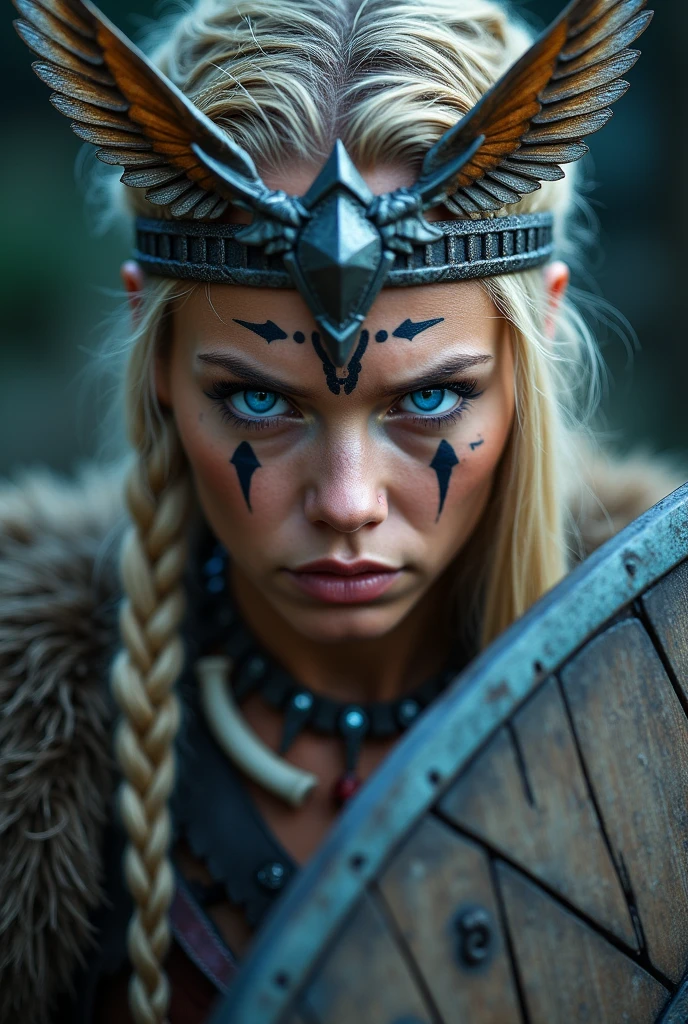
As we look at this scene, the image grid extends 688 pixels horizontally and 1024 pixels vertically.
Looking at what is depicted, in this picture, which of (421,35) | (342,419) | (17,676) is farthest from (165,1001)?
(421,35)

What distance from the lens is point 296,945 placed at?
0.88 meters

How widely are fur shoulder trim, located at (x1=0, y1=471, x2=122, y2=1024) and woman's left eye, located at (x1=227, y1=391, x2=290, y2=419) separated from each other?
0.56 metres

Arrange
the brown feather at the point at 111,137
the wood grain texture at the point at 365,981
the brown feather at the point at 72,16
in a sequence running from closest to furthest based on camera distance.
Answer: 1. the wood grain texture at the point at 365,981
2. the brown feather at the point at 72,16
3. the brown feather at the point at 111,137

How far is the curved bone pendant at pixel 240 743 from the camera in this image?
1.61 metres

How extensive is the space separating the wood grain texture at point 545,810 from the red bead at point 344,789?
0.67 meters

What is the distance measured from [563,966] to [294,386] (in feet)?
2.55

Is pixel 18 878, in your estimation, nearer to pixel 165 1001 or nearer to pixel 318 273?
pixel 165 1001

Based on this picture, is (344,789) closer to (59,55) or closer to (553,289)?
(553,289)

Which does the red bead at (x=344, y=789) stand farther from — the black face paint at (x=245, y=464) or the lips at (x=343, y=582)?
the black face paint at (x=245, y=464)

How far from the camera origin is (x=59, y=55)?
3.97 ft

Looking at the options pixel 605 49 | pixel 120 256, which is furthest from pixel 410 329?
pixel 120 256

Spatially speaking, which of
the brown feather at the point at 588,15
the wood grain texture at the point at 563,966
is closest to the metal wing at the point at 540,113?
the brown feather at the point at 588,15

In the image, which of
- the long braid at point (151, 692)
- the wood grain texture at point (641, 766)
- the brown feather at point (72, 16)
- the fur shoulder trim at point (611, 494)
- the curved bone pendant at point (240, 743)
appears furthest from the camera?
the fur shoulder trim at point (611, 494)

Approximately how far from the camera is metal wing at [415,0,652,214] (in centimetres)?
122
